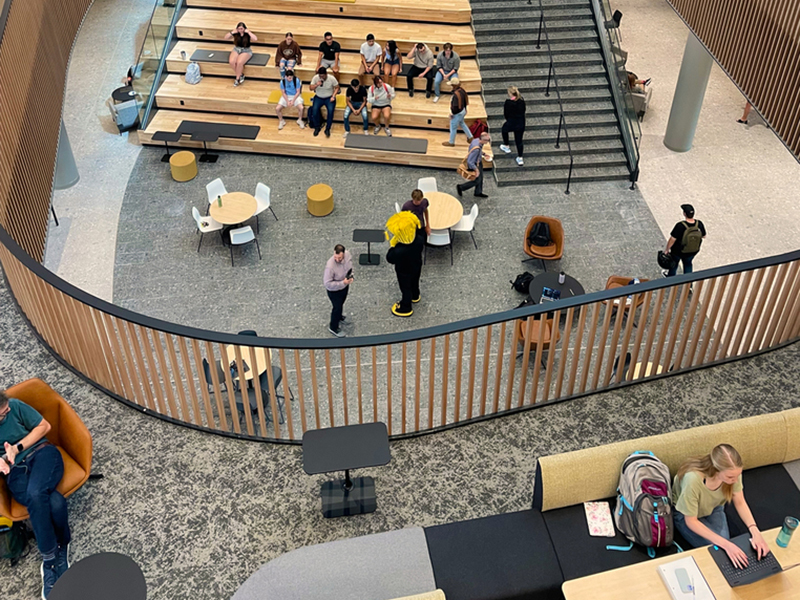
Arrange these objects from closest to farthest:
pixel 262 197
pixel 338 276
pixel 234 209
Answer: pixel 338 276, pixel 234 209, pixel 262 197

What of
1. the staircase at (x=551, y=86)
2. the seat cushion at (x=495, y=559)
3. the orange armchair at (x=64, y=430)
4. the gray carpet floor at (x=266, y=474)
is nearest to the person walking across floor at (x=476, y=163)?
the staircase at (x=551, y=86)

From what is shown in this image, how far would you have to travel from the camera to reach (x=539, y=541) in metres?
5.49

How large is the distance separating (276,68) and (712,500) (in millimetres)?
11865

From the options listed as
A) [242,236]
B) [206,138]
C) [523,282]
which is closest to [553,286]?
[523,282]

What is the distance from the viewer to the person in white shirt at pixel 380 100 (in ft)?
44.6

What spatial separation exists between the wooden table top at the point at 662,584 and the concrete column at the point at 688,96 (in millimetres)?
10569

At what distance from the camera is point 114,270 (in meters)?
11.5

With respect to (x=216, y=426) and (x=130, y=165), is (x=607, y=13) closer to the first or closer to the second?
(x=130, y=165)

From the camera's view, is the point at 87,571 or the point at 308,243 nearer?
the point at 87,571

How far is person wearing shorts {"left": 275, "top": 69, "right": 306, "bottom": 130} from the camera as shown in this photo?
13.8 meters

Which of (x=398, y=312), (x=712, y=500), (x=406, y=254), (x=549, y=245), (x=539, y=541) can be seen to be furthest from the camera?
(x=549, y=245)

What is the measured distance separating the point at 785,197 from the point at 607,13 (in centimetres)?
475

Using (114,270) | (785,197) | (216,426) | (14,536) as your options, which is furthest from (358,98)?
(14,536)

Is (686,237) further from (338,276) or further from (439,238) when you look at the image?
(338,276)
